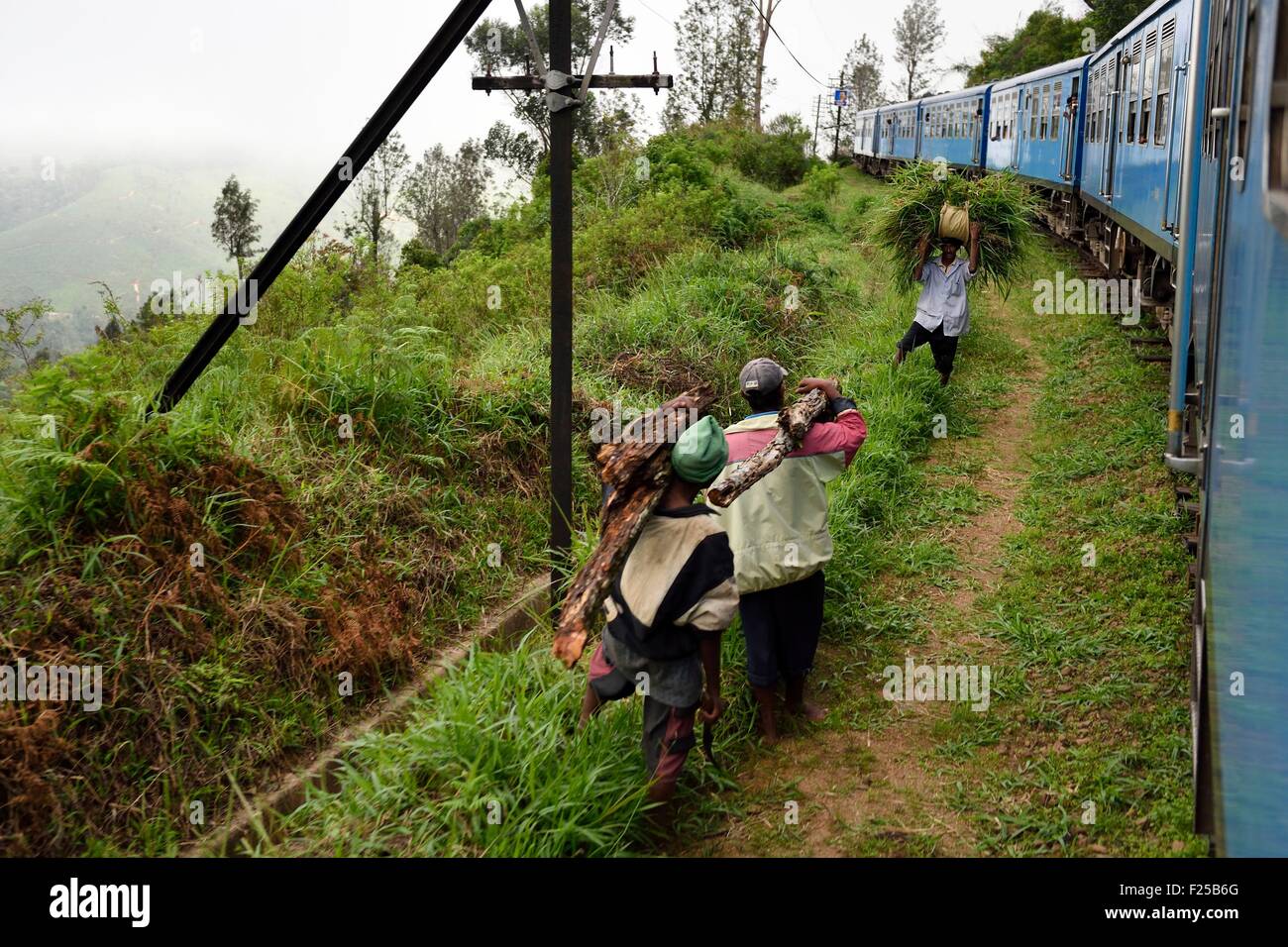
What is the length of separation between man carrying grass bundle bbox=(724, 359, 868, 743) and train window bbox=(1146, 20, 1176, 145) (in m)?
6.27

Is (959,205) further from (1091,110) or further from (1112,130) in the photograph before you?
(1091,110)

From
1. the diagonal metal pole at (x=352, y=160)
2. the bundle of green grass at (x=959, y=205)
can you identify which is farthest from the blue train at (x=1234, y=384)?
the diagonal metal pole at (x=352, y=160)

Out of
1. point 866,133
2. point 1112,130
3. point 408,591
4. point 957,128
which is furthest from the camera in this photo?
point 866,133

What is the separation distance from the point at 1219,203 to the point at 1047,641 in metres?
2.36

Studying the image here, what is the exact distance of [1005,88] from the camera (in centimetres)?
2053

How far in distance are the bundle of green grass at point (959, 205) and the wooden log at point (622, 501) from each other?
6.85 meters

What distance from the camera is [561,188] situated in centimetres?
543

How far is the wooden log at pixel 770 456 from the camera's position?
4.39 m

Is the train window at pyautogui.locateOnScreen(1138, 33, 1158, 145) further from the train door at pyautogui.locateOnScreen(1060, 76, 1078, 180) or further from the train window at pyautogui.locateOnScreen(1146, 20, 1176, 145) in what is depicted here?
the train door at pyautogui.locateOnScreen(1060, 76, 1078, 180)

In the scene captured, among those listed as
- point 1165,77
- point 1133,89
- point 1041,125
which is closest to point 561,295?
point 1165,77

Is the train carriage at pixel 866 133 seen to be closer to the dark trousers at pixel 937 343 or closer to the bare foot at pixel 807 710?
the dark trousers at pixel 937 343

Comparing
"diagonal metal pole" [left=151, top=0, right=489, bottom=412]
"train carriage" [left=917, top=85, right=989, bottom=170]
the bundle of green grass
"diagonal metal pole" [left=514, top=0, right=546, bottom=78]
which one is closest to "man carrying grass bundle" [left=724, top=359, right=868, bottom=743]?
"diagonal metal pole" [left=514, top=0, right=546, bottom=78]

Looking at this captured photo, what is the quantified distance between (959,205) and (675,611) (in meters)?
7.54

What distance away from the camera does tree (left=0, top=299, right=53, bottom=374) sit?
615cm
